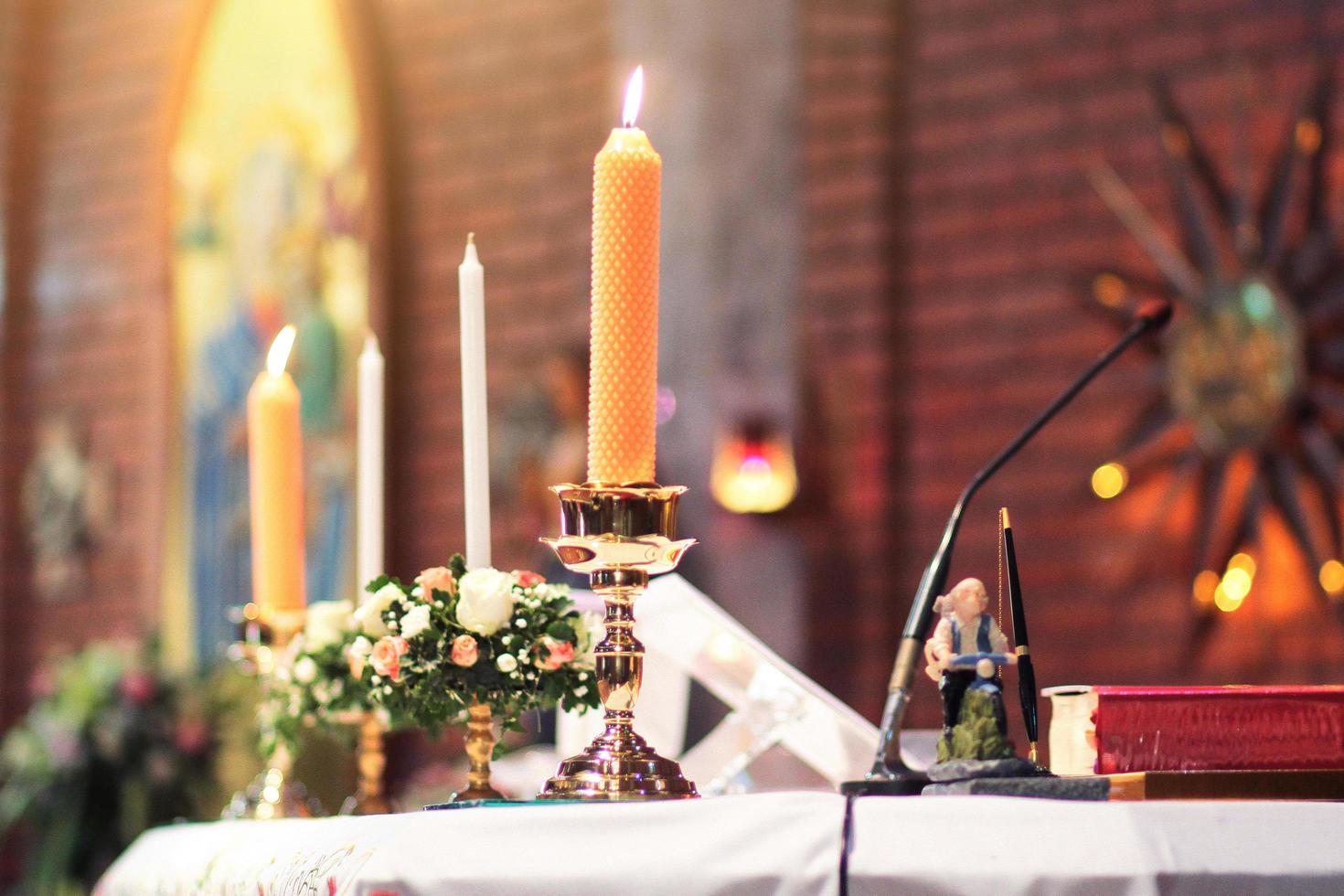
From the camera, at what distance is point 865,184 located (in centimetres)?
517

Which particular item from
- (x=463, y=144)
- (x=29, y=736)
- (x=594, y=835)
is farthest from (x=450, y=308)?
(x=594, y=835)

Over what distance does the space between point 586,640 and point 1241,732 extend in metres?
0.64

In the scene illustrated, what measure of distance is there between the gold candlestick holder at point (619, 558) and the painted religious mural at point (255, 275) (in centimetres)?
487

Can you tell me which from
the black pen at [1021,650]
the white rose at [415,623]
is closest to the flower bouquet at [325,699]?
the white rose at [415,623]

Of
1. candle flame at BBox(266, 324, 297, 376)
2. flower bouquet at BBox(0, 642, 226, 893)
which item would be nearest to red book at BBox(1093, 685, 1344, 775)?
candle flame at BBox(266, 324, 297, 376)

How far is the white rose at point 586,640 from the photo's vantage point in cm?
167

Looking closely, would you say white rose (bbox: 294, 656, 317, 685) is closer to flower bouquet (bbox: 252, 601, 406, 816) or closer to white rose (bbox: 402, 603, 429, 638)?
flower bouquet (bbox: 252, 601, 406, 816)

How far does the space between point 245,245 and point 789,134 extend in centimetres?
238

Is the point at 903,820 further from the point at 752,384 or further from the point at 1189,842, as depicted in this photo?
the point at 752,384

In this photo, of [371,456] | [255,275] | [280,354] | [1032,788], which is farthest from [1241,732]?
[255,275]

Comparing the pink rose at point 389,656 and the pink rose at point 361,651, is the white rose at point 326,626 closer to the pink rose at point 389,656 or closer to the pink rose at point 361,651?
the pink rose at point 361,651

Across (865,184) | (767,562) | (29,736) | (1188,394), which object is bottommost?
(29,736)

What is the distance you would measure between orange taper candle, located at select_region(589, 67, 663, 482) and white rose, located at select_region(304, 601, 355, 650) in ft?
2.14

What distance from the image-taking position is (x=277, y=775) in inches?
84.5
